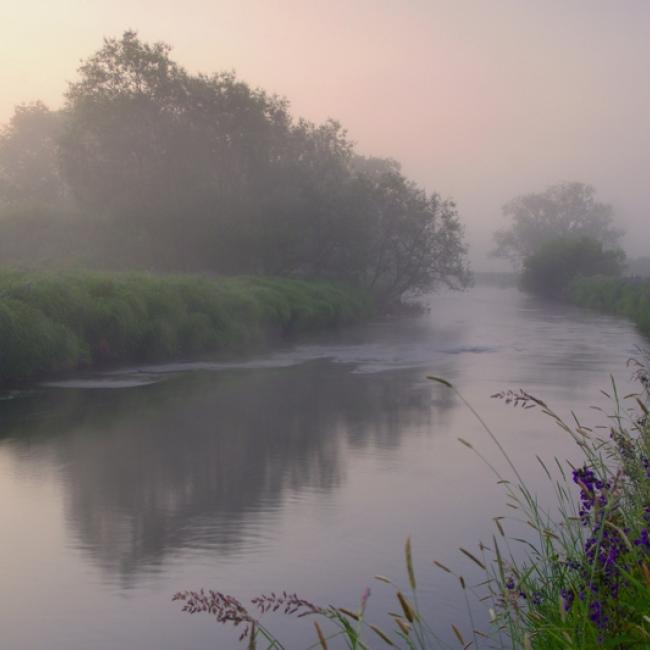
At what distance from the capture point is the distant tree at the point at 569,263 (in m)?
62.9

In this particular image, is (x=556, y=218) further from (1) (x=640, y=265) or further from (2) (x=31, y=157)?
(2) (x=31, y=157)

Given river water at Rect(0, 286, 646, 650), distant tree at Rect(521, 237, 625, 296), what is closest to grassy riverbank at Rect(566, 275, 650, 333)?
distant tree at Rect(521, 237, 625, 296)

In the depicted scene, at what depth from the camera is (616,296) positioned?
140 feet

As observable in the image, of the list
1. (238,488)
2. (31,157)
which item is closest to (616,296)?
(31,157)

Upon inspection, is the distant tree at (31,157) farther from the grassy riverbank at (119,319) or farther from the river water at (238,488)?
the river water at (238,488)

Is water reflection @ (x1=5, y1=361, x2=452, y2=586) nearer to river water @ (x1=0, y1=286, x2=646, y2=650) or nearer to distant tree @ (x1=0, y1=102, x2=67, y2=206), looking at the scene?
river water @ (x1=0, y1=286, x2=646, y2=650)

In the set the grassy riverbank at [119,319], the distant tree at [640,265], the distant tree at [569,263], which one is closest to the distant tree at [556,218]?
the distant tree at [640,265]

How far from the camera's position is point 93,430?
11180 millimetres

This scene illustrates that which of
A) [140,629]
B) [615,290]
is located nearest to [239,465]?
[140,629]

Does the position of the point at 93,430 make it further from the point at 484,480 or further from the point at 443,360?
the point at 443,360

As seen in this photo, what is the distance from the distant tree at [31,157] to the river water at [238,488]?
32065 mm

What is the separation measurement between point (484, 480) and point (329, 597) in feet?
11.2

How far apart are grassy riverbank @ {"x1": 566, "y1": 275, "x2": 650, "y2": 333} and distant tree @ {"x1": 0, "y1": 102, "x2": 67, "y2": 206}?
2657 centimetres

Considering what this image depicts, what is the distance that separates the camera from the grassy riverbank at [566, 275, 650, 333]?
32.7 m
